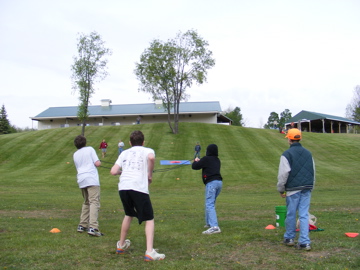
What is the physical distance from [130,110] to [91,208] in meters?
57.9

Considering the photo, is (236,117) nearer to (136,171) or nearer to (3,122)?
(3,122)

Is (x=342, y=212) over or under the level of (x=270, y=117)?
under

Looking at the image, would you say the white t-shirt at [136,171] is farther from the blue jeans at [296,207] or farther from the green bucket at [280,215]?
the green bucket at [280,215]

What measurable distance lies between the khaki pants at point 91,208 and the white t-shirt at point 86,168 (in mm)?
157

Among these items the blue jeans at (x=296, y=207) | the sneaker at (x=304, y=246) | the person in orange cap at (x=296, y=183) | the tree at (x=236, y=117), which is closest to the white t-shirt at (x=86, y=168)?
the person in orange cap at (x=296, y=183)

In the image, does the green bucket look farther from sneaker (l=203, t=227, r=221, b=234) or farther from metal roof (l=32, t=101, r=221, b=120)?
metal roof (l=32, t=101, r=221, b=120)

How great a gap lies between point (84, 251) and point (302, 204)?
3923mm

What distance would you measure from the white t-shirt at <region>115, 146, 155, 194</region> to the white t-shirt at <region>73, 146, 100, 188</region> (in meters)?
1.96

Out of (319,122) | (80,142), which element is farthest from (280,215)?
(319,122)

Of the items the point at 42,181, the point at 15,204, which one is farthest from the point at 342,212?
the point at 42,181

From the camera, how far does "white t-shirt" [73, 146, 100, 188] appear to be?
7.66m

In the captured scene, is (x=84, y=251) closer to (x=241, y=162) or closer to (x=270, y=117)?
(x=241, y=162)

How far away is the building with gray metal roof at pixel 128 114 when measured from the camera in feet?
205

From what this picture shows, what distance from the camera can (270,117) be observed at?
108 meters
